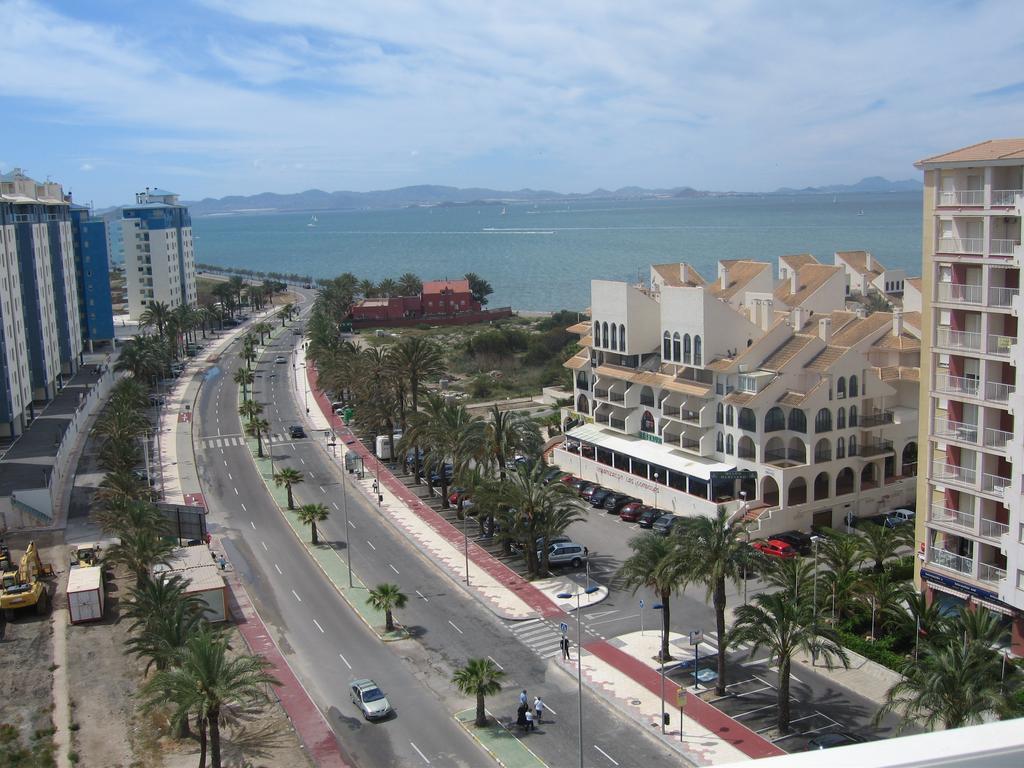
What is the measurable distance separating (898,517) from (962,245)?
60.5 ft

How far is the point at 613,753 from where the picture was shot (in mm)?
30172

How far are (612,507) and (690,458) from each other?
196 inches

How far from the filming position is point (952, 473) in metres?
35.8

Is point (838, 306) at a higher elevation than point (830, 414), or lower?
higher

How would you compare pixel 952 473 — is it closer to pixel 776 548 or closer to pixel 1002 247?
pixel 1002 247

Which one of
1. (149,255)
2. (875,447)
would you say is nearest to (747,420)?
(875,447)

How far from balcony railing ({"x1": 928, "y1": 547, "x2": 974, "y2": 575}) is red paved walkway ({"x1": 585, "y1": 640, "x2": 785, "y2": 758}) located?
1027 cm

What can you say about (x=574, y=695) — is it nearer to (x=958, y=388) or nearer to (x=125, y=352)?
(x=958, y=388)

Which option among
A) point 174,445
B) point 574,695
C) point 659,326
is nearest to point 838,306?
point 659,326

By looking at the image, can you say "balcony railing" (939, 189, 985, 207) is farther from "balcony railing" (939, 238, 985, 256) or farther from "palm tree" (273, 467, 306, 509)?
"palm tree" (273, 467, 306, 509)

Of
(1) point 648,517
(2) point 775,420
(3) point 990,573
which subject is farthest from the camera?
(1) point 648,517

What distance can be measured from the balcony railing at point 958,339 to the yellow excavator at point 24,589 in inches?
1504

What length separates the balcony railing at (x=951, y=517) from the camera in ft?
116

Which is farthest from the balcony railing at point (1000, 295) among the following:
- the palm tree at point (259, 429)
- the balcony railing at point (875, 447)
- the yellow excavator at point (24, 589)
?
the palm tree at point (259, 429)
